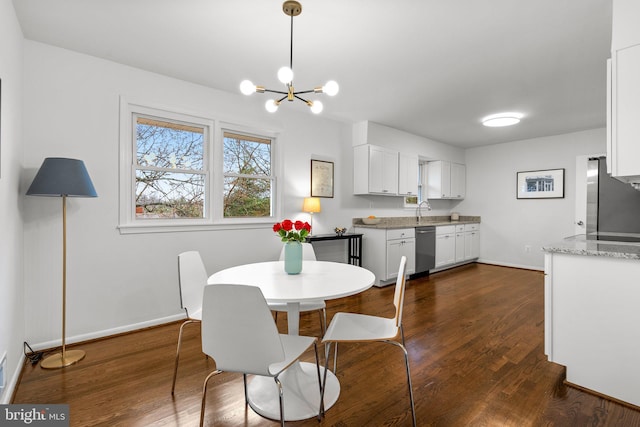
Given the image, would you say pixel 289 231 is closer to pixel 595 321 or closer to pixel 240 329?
pixel 240 329

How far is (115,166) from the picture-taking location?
2.80 metres

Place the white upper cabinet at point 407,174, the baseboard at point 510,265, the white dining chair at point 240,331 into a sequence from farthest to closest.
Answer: the baseboard at point 510,265 → the white upper cabinet at point 407,174 → the white dining chair at point 240,331

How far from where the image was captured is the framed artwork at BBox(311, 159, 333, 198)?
14.1ft

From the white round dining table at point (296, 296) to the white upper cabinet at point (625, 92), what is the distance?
5.19 feet

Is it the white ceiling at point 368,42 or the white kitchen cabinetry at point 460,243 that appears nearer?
the white ceiling at point 368,42

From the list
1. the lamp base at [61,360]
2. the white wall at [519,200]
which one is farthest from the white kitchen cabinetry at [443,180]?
the lamp base at [61,360]

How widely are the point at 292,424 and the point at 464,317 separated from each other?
2.35 m

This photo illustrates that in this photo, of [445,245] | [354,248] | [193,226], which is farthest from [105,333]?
[445,245]

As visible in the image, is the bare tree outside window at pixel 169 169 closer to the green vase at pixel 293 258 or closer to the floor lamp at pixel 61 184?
the floor lamp at pixel 61 184

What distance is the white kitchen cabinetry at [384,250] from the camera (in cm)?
445

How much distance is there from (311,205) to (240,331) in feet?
9.12

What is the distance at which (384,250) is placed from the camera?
4.44m

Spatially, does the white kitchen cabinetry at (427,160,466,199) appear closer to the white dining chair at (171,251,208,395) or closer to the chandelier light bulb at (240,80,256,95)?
the chandelier light bulb at (240,80,256,95)

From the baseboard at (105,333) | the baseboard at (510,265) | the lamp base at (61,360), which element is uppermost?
the baseboard at (510,265)
